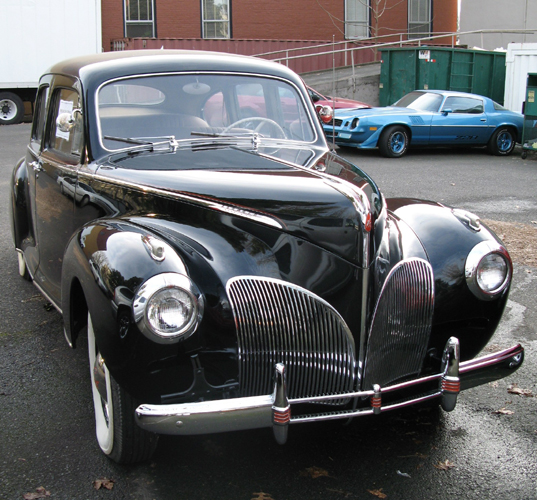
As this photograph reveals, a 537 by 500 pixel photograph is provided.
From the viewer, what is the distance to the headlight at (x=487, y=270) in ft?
10.3

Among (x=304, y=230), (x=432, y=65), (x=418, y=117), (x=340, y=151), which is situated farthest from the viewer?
(x=432, y=65)

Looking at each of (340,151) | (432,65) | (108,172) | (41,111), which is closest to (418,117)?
(340,151)

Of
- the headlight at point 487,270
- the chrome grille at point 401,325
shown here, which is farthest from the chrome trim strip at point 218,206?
the headlight at point 487,270

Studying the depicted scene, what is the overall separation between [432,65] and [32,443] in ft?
56.0

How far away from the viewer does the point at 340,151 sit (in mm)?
14703

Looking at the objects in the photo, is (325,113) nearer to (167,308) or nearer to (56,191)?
(56,191)

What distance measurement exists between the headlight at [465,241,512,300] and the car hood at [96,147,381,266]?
0.56m

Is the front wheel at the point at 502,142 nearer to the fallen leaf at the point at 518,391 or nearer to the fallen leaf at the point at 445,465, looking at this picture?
the fallen leaf at the point at 518,391

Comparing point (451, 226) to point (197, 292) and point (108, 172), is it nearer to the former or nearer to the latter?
point (197, 292)

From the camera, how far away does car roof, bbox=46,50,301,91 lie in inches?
151

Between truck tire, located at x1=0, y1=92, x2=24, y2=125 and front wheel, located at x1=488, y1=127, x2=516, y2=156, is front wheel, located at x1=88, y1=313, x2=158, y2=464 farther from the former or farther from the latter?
truck tire, located at x1=0, y1=92, x2=24, y2=125

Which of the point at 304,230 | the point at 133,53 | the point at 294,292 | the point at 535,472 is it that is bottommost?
the point at 535,472

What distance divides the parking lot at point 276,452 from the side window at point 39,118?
4.73 ft

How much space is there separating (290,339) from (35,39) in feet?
59.7
